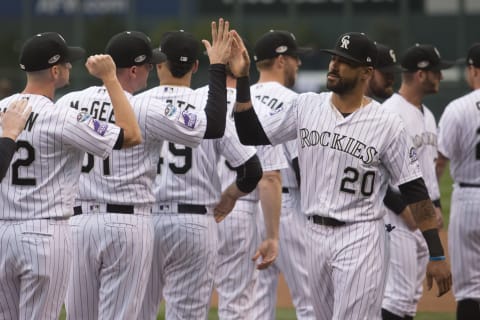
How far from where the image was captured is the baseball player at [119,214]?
18.5 ft

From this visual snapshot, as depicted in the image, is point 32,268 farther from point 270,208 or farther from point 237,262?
point 237,262

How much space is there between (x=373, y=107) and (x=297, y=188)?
1.98m

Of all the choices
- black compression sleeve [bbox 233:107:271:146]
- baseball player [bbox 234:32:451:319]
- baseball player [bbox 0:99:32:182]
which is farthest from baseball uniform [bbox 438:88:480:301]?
baseball player [bbox 0:99:32:182]

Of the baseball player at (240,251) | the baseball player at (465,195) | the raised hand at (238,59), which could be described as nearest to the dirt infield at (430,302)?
the baseball player at (465,195)

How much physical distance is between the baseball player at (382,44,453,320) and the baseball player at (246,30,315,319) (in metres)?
0.68

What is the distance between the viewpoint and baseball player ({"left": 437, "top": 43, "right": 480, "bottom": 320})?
7.51 m

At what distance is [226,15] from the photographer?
25422 millimetres

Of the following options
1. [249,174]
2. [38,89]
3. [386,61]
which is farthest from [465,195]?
[38,89]

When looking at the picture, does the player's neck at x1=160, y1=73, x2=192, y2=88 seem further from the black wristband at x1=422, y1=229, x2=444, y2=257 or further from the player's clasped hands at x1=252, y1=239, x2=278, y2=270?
the black wristband at x1=422, y1=229, x2=444, y2=257

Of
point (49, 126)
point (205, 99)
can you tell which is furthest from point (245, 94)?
point (49, 126)

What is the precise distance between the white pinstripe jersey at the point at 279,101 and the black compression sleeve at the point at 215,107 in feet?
4.10

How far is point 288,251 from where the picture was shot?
7477mm

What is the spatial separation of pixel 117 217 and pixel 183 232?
22.0 inches

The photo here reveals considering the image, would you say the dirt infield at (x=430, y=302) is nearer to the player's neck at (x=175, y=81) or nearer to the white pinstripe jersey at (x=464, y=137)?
the white pinstripe jersey at (x=464, y=137)
